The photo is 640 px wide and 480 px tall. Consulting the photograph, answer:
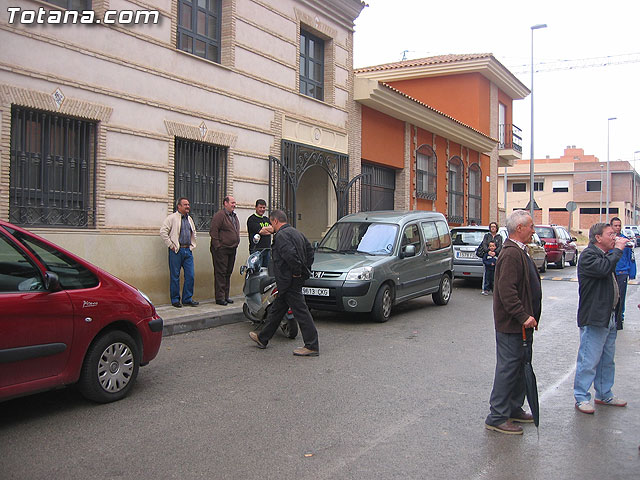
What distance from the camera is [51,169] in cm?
881

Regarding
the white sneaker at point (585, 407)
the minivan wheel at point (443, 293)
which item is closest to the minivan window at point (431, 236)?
the minivan wheel at point (443, 293)

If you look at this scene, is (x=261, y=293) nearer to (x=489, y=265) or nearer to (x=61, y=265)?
(x=61, y=265)

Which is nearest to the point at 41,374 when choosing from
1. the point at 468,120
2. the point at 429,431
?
the point at 429,431

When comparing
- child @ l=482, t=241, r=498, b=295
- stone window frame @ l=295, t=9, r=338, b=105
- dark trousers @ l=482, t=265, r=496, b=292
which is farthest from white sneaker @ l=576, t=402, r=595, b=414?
stone window frame @ l=295, t=9, r=338, b=105

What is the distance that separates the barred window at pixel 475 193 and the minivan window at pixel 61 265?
21506mm

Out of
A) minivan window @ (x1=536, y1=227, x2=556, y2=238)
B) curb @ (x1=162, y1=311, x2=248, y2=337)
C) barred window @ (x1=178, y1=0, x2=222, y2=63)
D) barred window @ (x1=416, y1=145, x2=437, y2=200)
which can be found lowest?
curb @ (x1=162, y1=311, x2=248, y2=337)

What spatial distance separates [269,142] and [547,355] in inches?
305

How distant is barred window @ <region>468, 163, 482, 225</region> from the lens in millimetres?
25125

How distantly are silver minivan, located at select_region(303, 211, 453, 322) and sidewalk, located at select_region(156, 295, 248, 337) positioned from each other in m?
1.33

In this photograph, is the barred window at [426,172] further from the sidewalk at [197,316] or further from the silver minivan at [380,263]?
the sidewalk at [197,316]

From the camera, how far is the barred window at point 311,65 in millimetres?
14523

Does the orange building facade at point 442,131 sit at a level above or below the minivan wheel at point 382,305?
above

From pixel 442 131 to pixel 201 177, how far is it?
1222 cm

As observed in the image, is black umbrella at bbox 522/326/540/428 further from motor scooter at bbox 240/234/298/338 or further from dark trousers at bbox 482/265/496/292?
dark trousers at bbox 482/265/496/292
